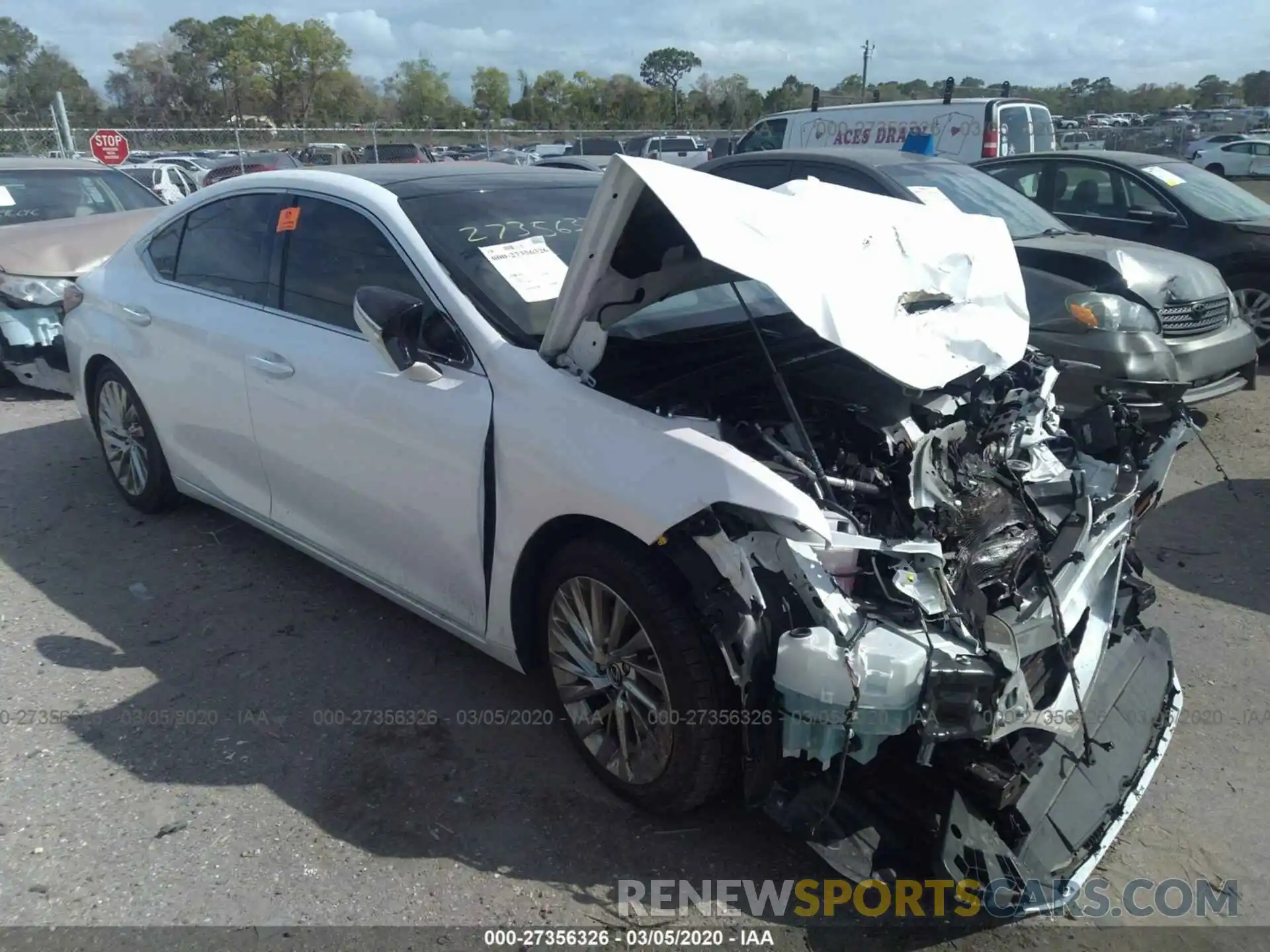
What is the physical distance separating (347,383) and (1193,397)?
5317 mm

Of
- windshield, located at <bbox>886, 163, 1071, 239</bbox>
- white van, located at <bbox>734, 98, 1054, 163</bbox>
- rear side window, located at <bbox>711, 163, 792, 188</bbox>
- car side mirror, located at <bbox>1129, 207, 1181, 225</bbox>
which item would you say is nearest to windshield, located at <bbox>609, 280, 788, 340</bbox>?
windshield, located at <bbox>886, 163, 1071, 239</bbox>

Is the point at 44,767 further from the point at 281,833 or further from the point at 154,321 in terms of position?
the point at 154,321

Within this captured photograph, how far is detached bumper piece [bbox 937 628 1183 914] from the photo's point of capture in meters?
2.27

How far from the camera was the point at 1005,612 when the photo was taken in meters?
2.45

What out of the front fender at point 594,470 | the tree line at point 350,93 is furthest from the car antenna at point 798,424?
the tree line at point 350,93

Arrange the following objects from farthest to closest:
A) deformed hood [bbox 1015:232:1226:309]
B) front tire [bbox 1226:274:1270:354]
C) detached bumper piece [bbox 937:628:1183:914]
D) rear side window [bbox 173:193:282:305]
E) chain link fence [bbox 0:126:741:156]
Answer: chain link fence [bbox 0:126:741:156] < front tire [bbox 1226:274:1270:354] < deformed hood [bbox 1015:232:1226:309] < rear side window [bbox 173:193:282:305] < detached bumper piece [bbox 937:628:1183:914]

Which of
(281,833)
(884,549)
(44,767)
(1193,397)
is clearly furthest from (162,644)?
(1193,397)

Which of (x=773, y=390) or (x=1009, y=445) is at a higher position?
(x=773, y=390)

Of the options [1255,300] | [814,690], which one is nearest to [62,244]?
[814,690]

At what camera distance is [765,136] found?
14211 millimetres

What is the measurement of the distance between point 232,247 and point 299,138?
133 feet

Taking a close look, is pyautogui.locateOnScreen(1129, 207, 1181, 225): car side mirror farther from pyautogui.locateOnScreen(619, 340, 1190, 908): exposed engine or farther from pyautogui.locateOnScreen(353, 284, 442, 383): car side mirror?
pyautogui.locateOnScreen(353, 284, 442, 383): car side mirror

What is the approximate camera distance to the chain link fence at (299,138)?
23453mm

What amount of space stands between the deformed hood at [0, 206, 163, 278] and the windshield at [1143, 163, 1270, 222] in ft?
27.4
